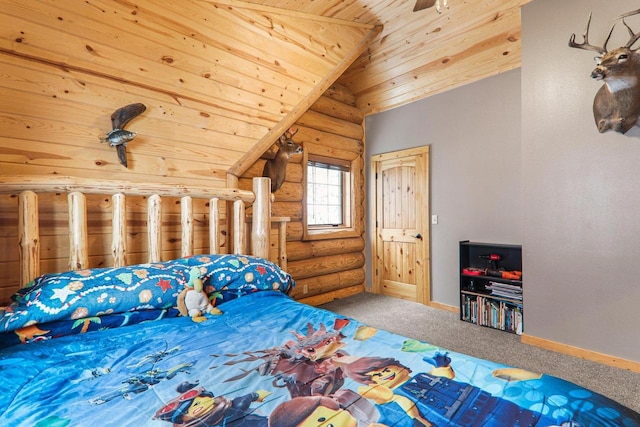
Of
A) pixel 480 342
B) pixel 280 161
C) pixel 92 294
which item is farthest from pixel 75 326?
pixel 480 342

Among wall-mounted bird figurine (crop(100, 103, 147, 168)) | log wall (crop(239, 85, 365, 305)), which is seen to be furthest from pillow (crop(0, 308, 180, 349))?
log wall (crop(239, 85, 365, 305))

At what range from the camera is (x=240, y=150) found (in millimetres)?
2602

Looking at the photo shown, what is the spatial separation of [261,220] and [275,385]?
1.68 metres

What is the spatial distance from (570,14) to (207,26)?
9.16 ft

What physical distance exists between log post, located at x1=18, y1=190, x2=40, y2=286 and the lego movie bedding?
0.64 feet

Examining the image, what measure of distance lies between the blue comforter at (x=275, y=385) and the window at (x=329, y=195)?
8.58 feet

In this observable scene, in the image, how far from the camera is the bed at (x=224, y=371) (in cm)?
80

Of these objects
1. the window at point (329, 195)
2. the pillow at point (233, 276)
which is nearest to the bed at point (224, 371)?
the pillow at point (233, 276)

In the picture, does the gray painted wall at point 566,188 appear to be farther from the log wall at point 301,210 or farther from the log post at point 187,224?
the log post at point 187,224

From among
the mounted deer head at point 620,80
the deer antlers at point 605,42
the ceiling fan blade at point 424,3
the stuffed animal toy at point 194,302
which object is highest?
the ceiling fan blade at point 424,3

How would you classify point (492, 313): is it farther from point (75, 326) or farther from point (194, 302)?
point (75, 326)

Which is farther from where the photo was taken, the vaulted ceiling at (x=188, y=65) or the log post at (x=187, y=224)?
the log post at (x=187, y=224)

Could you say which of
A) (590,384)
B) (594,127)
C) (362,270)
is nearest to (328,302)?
(362,270)

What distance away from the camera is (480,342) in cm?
280
